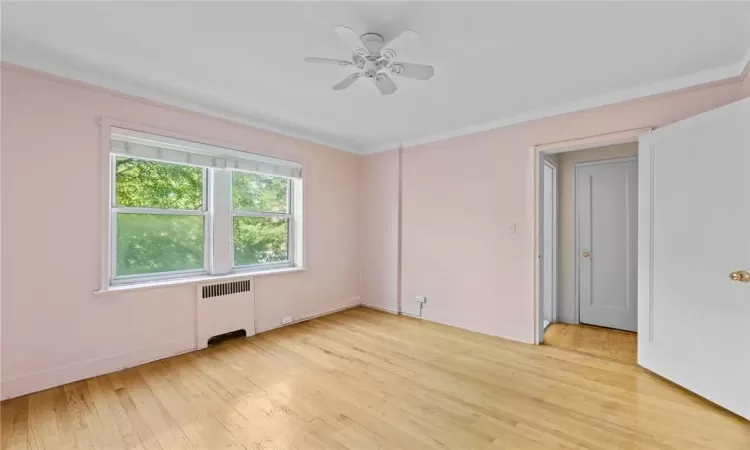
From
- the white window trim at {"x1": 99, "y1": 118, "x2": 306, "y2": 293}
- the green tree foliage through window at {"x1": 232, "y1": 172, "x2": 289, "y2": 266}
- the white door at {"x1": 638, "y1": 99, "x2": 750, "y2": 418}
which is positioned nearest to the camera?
the white door at {"x1": 638, "y1": 99, "x2": 750, "y2": 418}

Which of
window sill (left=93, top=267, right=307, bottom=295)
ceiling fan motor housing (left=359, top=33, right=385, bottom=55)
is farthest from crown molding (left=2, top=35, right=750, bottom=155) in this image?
ceiling fan motor housing (left=359, top=33, right=385, bottom=55)

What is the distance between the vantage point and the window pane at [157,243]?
298cm

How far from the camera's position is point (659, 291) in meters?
2.68

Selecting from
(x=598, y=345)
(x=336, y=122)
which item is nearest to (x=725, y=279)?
(x=598, y=345)

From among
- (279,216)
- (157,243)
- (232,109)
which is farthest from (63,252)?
(279,216)

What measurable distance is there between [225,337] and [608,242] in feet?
15.5

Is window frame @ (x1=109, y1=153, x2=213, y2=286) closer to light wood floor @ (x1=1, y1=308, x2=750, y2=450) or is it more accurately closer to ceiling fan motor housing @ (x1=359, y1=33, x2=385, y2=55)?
light wood floor @ (x1=1, y1=308, x2=750, y2=450)

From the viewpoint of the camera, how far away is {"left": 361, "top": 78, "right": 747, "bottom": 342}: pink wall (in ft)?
10.5

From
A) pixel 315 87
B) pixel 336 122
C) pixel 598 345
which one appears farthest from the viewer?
pixel 336 122

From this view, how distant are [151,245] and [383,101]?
2648 mm

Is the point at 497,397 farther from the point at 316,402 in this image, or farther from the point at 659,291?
the point at 659,291

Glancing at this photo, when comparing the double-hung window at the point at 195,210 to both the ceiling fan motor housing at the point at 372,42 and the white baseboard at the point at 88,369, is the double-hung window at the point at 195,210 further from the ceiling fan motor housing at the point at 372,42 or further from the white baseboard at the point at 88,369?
the ceiling fan motor housing at the point at 372,42

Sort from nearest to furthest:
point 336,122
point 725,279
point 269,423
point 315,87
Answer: point 269,423 < point 725,279 < point 315,87 < point 336,122

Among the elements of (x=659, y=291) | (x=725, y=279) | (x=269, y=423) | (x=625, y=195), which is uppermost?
(x=625, y=195)
